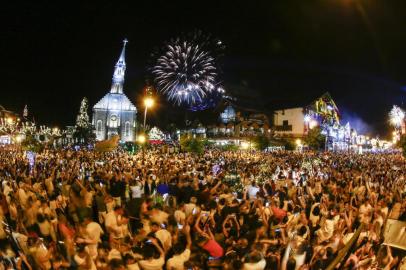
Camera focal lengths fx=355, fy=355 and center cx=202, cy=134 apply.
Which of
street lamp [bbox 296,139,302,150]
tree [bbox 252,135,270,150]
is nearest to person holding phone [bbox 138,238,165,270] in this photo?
tree [bbox 252,135,270,150]

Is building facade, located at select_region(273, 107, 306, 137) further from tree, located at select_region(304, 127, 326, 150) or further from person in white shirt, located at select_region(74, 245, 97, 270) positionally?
person in white shirt, located at select_region(74, 245, 97, 270)

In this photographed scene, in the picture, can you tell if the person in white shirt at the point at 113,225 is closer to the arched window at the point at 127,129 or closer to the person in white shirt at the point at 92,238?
the person in white shirt at the point at 92,238

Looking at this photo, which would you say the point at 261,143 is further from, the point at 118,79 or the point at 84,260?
the point at 118,79

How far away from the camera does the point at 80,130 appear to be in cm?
6450

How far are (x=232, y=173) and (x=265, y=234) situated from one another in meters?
11.5

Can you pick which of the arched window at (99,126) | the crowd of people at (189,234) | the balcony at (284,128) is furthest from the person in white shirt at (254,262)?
the arched window at (99,126)

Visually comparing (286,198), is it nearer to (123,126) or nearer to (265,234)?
(265,234)

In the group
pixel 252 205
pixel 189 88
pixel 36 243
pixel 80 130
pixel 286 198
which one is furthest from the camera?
pixel 80 130

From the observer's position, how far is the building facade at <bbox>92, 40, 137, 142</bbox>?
8600 cm

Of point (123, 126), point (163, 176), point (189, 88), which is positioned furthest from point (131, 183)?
point (123, 126)

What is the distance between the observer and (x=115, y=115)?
3430 inches

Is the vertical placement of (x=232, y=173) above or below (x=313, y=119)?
below

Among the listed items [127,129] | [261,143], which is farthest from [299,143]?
[127,129]

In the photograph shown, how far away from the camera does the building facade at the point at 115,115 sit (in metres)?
86.0
